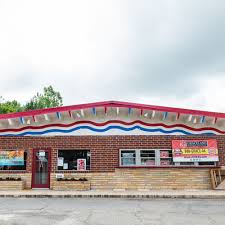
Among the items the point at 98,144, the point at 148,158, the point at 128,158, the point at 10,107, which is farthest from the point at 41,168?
the point at 10,107

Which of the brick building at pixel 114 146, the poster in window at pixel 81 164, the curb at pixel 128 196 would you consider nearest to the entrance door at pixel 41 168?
the brick building at pixel 114 146

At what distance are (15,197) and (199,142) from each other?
961cm

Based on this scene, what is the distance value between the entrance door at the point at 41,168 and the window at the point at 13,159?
59 centimetres

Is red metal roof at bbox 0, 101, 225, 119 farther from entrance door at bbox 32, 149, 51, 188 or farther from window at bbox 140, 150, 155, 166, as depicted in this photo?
window at bbox 140, 150, 155, 166

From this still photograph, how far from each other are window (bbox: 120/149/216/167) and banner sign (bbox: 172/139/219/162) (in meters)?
0.25

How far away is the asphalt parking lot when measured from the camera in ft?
25.9

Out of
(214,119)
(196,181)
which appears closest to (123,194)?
(196,181)

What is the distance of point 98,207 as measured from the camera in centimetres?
1034

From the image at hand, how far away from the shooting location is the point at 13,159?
1633 cm

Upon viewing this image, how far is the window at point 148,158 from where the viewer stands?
52.9 feet

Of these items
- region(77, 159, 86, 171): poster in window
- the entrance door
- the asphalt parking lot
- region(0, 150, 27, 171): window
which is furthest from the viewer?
region(0, 150, 27, 171): window

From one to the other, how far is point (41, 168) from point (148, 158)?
18.7ft

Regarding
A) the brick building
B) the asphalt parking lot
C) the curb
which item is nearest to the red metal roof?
the brick building

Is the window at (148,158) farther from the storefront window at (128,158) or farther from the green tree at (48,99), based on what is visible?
the green tree at (48,99)
